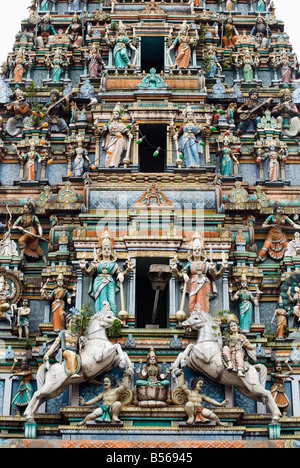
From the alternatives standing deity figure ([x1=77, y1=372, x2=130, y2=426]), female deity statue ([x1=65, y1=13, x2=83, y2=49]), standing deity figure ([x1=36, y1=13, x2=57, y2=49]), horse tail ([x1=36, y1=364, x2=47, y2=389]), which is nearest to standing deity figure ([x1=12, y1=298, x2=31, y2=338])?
horse tail ([x1=36, y1=364, x2=47, y2=389])

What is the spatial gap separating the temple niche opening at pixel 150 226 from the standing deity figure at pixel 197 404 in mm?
73

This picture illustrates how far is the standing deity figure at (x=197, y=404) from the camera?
3034cm

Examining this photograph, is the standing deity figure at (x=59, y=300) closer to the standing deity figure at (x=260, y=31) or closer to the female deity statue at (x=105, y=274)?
the female deity statue at (x=105, y=274)

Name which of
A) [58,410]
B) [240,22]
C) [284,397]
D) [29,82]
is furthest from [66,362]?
[240,22]

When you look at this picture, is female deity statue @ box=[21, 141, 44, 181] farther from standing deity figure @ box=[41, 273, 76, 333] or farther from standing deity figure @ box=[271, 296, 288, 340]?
standing deity figure @ box=[271, 296, 288, 340]

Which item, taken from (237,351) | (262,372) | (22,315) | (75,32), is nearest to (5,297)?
(22,315)

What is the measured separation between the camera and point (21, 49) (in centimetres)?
4578

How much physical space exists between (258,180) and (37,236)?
31.6 feet

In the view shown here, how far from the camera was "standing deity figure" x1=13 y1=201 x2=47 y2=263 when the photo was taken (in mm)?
37688

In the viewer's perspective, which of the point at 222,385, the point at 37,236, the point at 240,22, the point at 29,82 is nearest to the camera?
the point at 222,385

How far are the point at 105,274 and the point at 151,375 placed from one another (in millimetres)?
4419

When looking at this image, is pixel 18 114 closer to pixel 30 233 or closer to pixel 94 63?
pixel 94 63

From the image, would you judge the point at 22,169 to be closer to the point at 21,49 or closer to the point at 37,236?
the point at 37,236

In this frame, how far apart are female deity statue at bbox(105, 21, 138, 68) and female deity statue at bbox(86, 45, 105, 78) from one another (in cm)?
77
